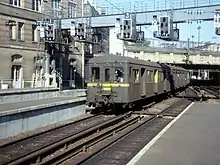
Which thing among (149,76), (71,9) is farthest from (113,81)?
(71,9)

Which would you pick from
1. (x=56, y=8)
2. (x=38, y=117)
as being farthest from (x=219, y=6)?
(x=56, y=8)

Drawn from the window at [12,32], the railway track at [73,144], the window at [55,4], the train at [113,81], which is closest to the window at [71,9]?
the window at [55,4]

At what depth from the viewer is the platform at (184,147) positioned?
8.88m

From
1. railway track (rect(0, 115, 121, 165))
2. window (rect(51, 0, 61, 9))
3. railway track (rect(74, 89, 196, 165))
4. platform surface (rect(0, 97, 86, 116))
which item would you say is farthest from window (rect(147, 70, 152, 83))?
window (rect(51, 0, 61, 9))

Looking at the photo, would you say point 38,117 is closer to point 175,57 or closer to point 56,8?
point 56,8

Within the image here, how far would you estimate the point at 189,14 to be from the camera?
88.3 ft

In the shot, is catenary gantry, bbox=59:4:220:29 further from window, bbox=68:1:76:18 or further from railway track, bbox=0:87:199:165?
window, bbox=68:1:76:18

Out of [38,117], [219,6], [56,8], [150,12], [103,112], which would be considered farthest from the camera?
[56,8]

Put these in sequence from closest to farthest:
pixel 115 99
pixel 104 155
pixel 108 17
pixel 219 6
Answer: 1. pixel 104 155
2. pixel 115 99
3. pixel 219 6
4. pixel 108 17

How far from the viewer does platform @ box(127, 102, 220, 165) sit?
29.1 ft

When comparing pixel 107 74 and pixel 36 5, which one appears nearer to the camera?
pixel 107 74

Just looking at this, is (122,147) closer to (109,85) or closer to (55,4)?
(109,85)

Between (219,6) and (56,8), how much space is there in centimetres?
2136

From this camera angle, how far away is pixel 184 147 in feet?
34.6
